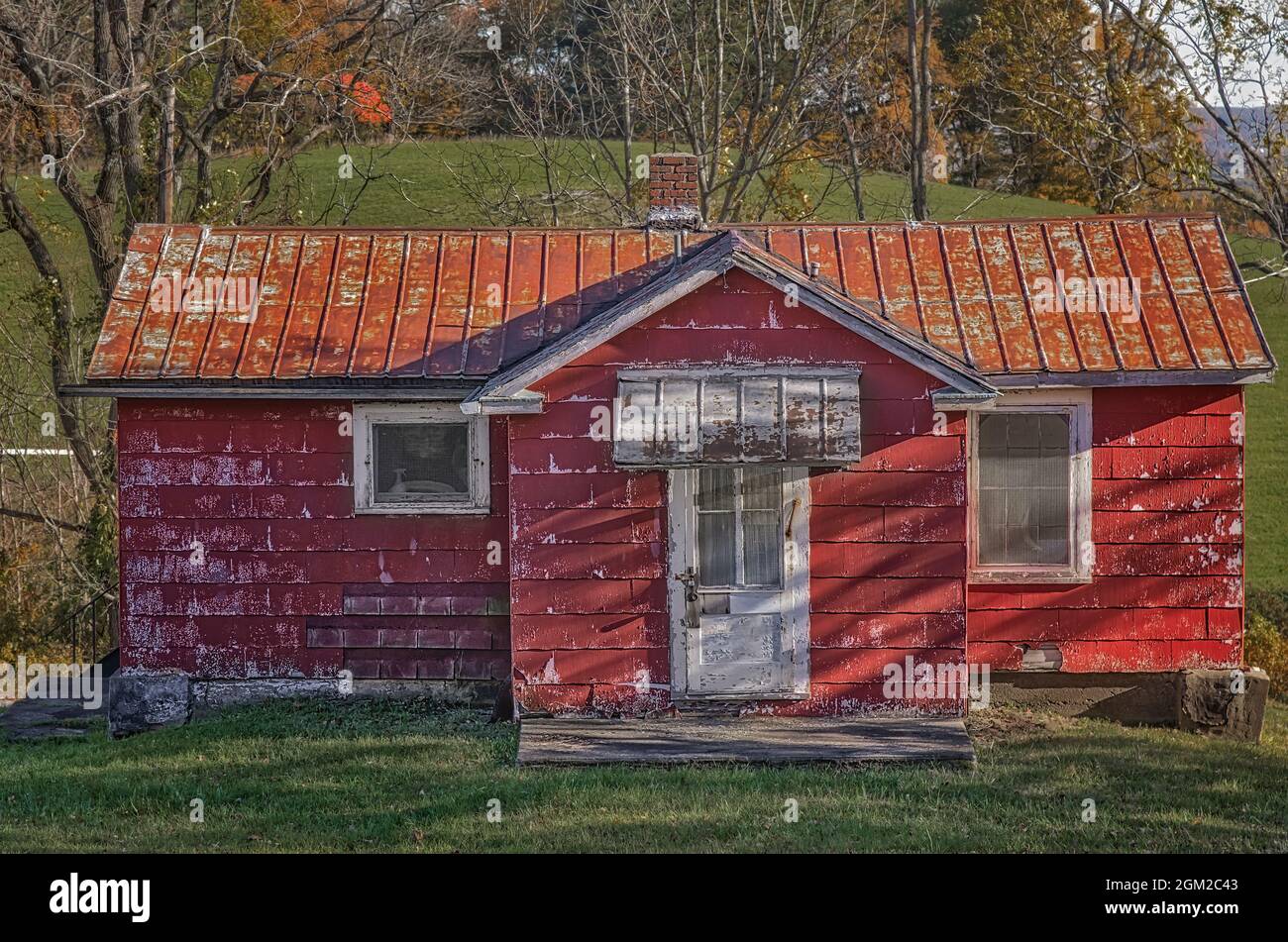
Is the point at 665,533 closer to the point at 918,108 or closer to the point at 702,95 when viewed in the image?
the point at 702,95

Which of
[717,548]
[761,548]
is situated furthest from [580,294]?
[761,548]

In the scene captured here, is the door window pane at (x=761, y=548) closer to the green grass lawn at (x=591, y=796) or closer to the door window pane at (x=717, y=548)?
the door window pane at (x=717, y=548)

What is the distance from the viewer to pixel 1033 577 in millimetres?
11406

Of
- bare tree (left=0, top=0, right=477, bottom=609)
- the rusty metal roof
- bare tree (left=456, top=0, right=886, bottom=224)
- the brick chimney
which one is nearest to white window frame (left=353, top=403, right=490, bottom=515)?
the rusty metal roof

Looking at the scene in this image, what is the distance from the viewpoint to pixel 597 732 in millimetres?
10281

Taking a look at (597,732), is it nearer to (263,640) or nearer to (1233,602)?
(263,640)

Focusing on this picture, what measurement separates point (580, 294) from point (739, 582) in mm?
3033

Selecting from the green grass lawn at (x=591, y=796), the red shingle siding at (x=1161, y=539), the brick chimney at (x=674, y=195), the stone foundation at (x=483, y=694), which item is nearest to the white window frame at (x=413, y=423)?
the stone foundation at (x=483, y=694)

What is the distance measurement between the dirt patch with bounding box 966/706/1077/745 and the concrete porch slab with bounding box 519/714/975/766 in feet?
0.72

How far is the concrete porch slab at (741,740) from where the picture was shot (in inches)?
380

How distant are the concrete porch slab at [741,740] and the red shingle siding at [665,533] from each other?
12.0 inches

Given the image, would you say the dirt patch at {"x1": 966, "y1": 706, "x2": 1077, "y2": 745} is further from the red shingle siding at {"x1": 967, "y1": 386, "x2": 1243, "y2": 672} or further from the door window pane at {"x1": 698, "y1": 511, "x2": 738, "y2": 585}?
the door window pane at {"x1": 698, "y1": 511, "x2": 738, "y2": 585}

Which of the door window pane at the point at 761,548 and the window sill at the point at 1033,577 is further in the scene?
the window sill at the point at 1033,577

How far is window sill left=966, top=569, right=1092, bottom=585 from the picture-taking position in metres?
11.4
